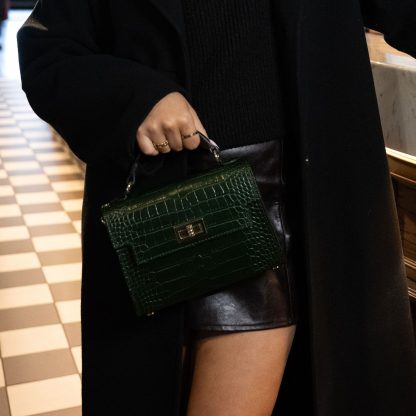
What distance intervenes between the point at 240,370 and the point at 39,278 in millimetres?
3162

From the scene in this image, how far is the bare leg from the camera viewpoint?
5.07ft

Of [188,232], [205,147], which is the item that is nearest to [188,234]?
[188,232]

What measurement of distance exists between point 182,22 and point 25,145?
6.38m

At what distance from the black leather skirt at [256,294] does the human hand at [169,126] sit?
11 centimetres

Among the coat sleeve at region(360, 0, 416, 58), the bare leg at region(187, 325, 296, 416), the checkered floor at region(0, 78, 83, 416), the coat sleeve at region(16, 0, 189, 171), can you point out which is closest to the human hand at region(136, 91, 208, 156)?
the coat sleeve at region(16, 0, 189, 171)

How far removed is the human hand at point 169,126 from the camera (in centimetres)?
142

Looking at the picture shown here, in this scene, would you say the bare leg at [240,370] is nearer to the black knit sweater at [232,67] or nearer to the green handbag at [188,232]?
the green handbag at [188,232]

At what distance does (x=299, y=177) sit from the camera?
1593mm

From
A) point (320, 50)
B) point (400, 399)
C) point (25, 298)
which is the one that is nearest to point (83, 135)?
point (320, 50)

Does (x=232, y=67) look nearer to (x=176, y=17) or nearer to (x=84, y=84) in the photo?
(x=176, y=17)

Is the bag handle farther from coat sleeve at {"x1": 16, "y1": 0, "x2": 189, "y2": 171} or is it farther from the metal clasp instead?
the metal clasp

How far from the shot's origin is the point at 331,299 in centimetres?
165

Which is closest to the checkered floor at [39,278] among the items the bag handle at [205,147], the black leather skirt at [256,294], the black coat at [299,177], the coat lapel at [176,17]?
the black coat at [299,177]

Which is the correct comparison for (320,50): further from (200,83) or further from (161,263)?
(161,263)
